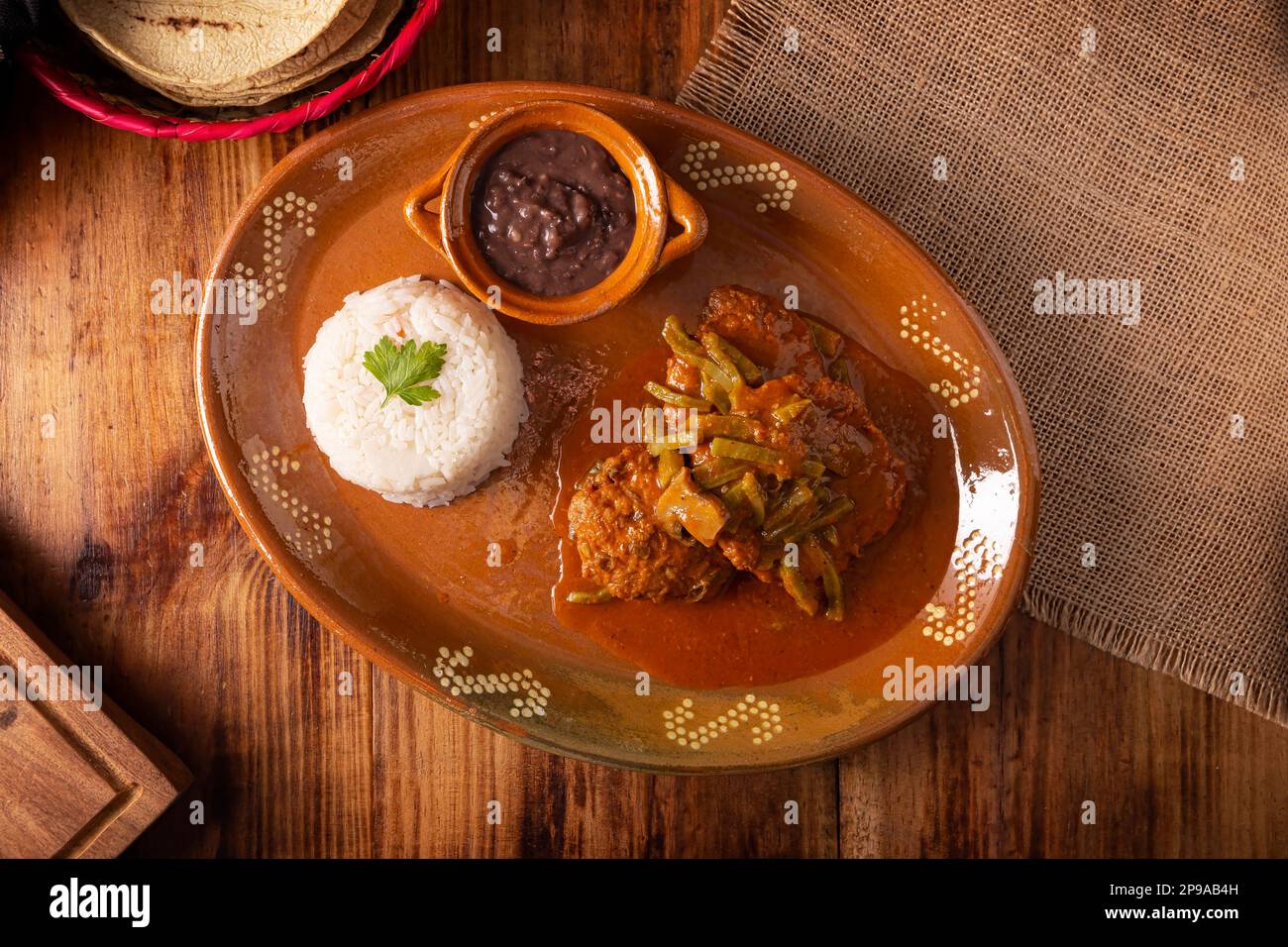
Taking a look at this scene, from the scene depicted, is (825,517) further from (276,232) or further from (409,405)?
(276,232)

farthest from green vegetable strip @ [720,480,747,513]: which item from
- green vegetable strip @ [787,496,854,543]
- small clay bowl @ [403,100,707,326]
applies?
small clay bowl @ [403,100,707,326]

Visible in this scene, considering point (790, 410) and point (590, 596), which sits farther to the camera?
point (590, 596)

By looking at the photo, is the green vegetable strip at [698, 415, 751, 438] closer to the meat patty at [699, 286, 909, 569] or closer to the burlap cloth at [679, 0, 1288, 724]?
the meat patty at [699, 286, 909, 569]

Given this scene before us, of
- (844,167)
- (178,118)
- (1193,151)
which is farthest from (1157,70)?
(178,118)

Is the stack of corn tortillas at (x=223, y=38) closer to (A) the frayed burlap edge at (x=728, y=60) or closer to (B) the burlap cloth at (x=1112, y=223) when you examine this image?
(A) the frayed burlap edge at (x=728, y=60)

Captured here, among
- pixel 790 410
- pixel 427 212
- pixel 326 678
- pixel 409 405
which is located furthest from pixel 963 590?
pixel 326 678

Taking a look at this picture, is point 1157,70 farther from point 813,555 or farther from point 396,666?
point 396,666
